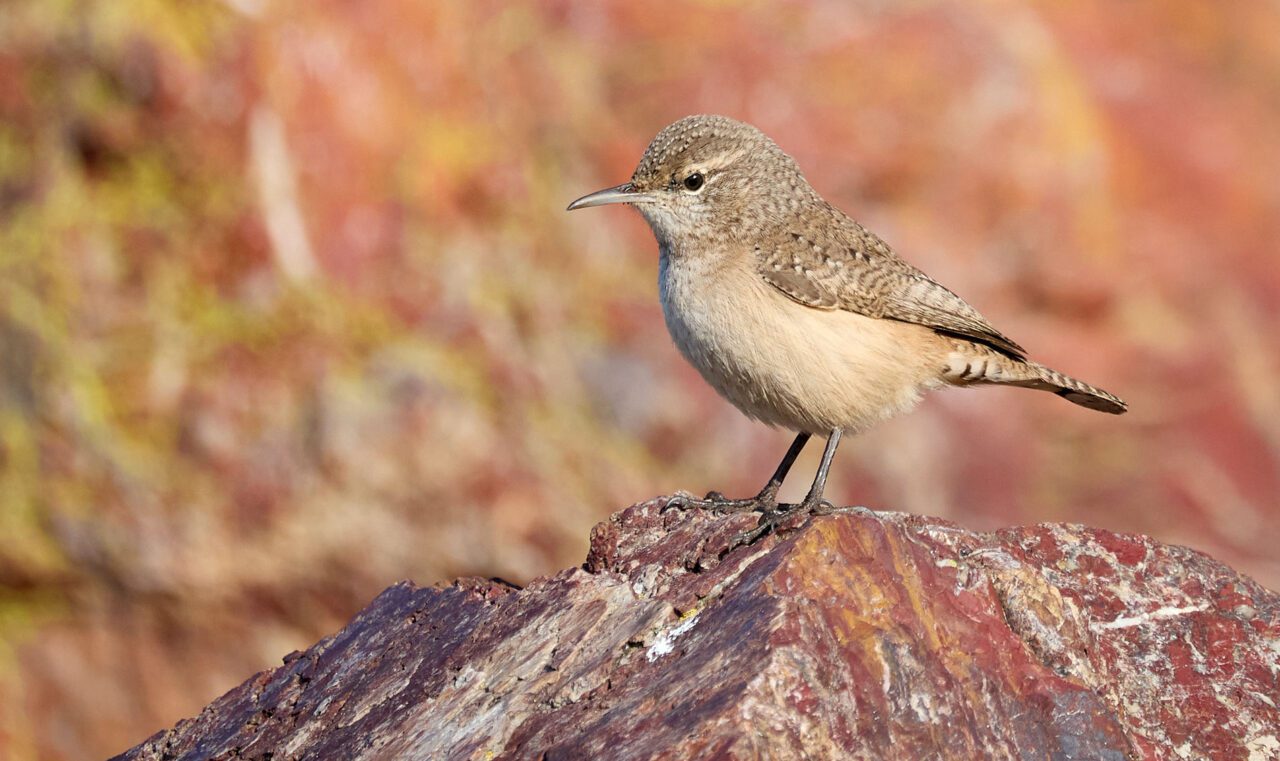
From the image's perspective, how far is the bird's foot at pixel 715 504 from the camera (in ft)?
19.5

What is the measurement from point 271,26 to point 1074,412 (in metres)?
7.49

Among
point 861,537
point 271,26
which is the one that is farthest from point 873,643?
point 271,26

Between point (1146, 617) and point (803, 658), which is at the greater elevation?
point (803, 658)

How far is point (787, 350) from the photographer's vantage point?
617cm

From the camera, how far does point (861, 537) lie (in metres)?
4.96

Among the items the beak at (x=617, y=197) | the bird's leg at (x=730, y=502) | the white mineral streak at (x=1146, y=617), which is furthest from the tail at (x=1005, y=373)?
the beak at (x=617, y=197)

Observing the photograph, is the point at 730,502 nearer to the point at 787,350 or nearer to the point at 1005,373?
the point at 787,350

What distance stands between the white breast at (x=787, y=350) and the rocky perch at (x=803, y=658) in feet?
2.52

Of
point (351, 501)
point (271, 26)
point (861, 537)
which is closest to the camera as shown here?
point (861, 537)

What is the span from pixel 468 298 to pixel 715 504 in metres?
5.50

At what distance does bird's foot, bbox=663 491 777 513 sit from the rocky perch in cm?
9

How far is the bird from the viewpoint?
619cm

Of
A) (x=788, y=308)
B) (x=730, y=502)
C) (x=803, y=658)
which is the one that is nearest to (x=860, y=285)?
(x=788, y=308)

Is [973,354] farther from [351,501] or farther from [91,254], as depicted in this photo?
[91,254]
